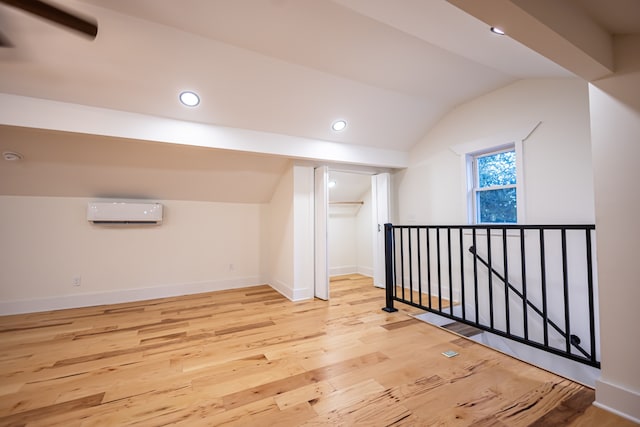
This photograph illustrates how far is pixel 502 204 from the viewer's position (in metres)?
3.13

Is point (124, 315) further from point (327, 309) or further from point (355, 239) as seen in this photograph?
point (355, 239)

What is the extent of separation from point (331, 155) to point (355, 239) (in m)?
2.48

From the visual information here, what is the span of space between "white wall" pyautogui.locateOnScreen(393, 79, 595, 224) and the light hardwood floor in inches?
63.8

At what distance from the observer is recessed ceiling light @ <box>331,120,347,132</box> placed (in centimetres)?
330

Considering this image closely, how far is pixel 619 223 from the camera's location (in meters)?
1.38

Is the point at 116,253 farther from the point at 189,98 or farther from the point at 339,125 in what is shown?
the point at 339,125

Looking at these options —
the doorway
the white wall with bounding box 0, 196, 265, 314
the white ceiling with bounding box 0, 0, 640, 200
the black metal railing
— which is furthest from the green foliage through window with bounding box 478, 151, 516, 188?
the white wall with bounding box 0, 196, 265, 314

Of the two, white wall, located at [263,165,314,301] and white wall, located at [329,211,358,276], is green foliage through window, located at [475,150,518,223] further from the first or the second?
white wall, located at [329,211,358,276]

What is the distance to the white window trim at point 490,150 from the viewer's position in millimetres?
2830

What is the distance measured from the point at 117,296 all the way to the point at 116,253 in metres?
0.57

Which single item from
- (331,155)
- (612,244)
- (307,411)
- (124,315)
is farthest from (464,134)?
(124,315)

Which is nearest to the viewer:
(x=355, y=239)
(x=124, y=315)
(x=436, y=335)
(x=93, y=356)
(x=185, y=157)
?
(x=93, y=356)

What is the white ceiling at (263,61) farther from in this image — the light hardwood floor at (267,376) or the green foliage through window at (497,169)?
the light hardwood floor at (267,376)

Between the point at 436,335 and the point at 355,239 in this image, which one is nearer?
the point at 436,335
